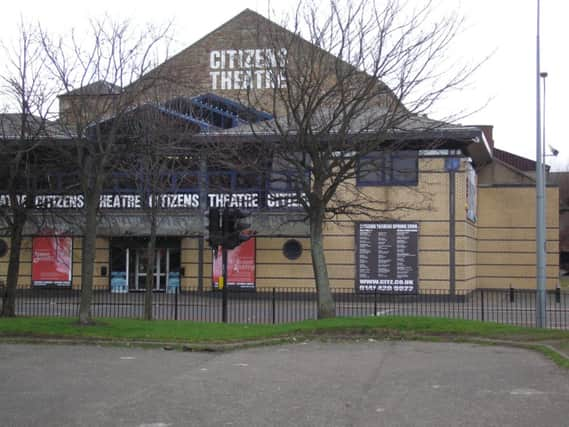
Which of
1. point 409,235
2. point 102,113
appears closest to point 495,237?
point 409,235

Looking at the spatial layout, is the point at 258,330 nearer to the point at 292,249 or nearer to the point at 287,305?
the point at 287,305

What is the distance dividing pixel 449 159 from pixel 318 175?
1331 centimetres

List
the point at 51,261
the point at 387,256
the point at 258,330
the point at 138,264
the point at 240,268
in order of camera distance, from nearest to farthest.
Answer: the point at 258,330 → the point at 387,256 → the point at 240,268 → the point at 51,261 → the point at 138,264

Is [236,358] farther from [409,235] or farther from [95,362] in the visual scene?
[409,235]

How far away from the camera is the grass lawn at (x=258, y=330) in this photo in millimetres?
15266

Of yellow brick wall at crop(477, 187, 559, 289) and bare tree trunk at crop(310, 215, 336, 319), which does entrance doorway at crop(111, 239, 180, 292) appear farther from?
bare tree trunk at crop(310, 215, 336, 319)

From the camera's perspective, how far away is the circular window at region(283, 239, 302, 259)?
30625 mm

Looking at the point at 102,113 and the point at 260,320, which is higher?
the point at 102,113

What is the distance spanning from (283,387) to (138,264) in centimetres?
2312

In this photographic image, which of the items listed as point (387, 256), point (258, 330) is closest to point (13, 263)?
point (258, 330)

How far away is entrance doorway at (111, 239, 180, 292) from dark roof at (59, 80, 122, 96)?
51.4ft

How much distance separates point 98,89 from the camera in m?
17.0

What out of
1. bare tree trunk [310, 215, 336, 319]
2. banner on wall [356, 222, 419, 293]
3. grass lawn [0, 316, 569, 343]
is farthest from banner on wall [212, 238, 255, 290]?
grass lawn [0, 316, 569, 343]

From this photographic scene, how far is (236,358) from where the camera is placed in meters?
13.4
